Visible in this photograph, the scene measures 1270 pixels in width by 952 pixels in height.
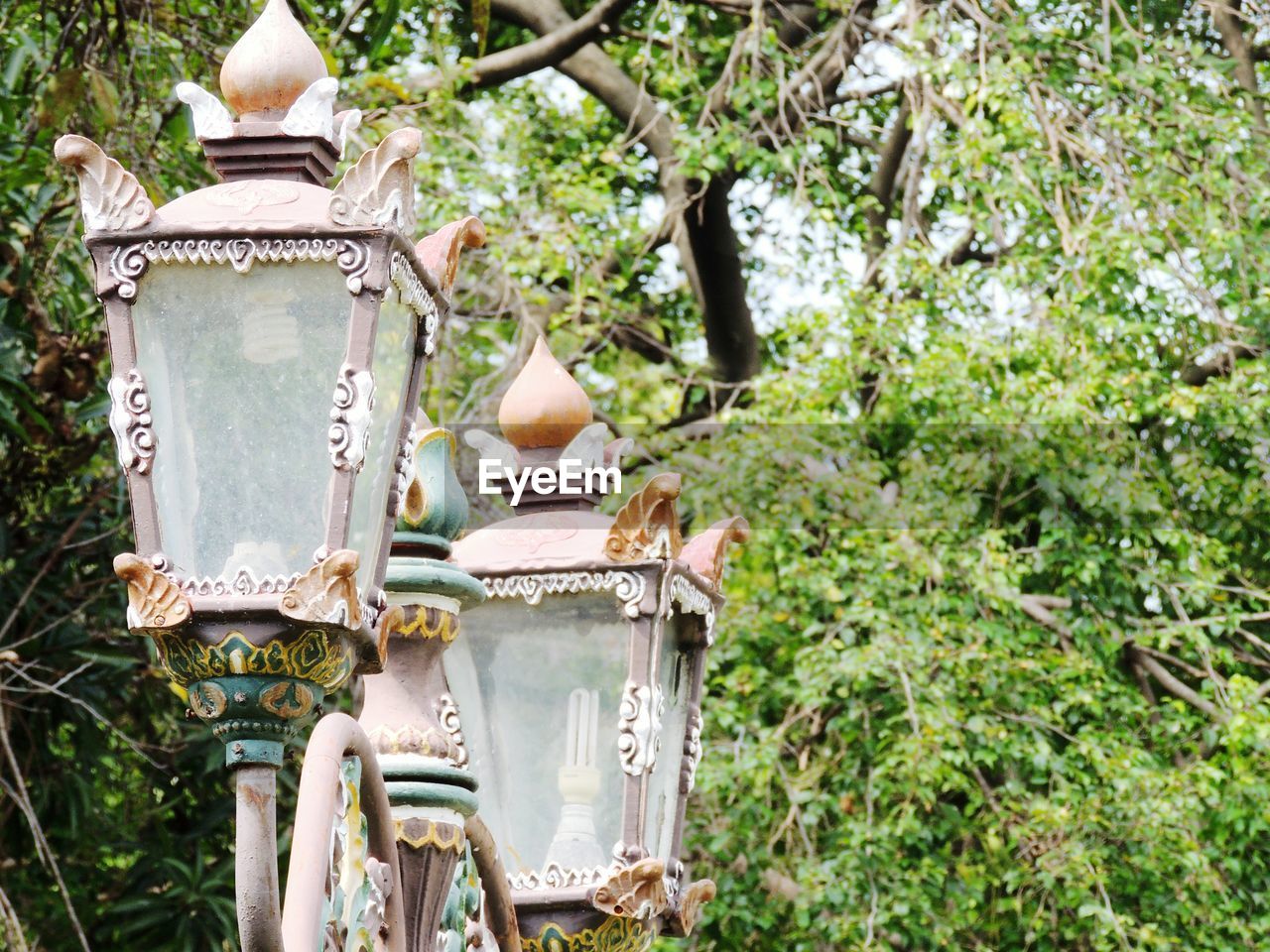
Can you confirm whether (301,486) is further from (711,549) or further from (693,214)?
(693,214)

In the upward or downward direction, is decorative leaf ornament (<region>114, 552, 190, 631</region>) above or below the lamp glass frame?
below

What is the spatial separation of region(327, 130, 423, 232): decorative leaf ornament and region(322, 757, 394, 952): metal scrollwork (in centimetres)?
56

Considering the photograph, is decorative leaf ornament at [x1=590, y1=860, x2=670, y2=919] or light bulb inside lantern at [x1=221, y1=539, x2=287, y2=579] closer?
light bulb inside lantern at [x1=221, y1=539, x2=287, y2=579]

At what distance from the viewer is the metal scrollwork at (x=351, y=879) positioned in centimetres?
222

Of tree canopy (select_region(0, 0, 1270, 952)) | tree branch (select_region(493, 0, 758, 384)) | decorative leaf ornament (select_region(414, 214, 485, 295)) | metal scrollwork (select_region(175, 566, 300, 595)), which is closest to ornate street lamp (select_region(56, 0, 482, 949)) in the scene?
metal scrollwork (select_region(175, 566, 300, 595))

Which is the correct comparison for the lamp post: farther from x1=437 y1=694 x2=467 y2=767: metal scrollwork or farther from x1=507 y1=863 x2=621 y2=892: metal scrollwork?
x1=507 y1=863 x2=621 y2=892: metal scrollwork

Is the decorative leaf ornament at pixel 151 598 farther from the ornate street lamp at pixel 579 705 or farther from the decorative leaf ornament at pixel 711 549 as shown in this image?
the decorative leaf ornament at pixel 711 549

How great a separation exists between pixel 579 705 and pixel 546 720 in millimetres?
58

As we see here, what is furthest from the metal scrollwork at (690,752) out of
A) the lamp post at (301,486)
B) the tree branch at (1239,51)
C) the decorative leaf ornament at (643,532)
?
the tree branch at (1239,51)

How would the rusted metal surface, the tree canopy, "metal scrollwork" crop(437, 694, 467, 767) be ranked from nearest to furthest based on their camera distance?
the rusted metal surface
"metal scrollwork" crop(437, 694, 467, 767)
the tree canopy

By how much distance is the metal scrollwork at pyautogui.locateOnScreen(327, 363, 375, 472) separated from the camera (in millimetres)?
2162

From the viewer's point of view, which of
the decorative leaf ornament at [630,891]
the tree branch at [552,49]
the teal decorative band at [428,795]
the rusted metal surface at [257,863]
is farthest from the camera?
the tree branch at [552,49]

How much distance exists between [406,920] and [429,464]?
594 millimetres

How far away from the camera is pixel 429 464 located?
2.82 m
